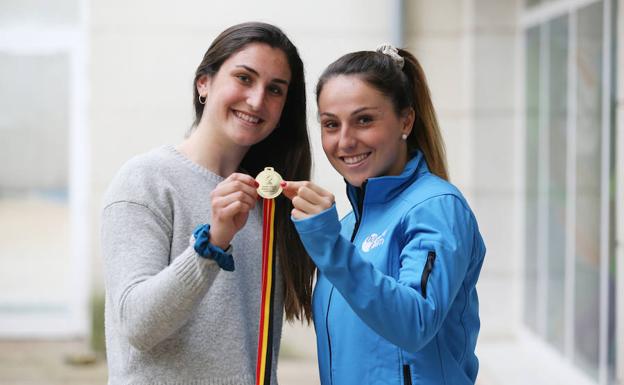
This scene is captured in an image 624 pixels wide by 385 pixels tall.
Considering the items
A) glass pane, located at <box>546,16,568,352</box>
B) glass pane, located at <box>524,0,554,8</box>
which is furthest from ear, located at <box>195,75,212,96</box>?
glass pane, located at <box>524,0,554,8</box>

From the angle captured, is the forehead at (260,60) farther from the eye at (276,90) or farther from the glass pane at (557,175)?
the glass pane at (557,175)

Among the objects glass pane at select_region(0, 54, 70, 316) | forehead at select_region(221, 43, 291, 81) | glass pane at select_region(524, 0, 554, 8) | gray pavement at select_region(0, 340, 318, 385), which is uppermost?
glass pane at select_region(524, 0, 554, 8)

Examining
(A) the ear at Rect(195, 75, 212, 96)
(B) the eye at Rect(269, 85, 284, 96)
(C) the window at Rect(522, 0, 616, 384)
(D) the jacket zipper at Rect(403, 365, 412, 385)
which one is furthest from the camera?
(C) the window at Rect(522, 0, 616, 384)

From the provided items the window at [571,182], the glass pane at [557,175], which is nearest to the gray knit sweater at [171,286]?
the window at [571,182]

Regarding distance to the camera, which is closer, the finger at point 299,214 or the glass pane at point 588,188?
the finger at point 299,214

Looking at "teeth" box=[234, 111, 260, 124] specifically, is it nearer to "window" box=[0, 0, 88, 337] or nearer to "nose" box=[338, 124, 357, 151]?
"nose" box=[338, 124, 357, 151]

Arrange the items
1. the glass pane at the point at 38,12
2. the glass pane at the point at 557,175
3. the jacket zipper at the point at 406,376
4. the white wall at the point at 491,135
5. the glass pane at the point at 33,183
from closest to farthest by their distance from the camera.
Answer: the jacket zipper at the point at 406,376 → the glass pane at the point at 557,175 → the white wall at the point at 491,135 → the glass pane at the point at 38,12 → the glass pane at the point at 33,183

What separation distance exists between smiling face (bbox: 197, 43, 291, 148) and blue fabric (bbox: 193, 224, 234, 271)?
0.38 m

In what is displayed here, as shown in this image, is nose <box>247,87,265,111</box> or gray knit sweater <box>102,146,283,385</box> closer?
gray knit sweater <box>102,146,283,385</box>

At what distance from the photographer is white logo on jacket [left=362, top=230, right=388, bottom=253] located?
200 centimetres

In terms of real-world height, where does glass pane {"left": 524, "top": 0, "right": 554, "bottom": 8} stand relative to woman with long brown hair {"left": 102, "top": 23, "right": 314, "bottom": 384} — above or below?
above

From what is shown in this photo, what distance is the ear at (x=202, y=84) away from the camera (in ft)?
7.43

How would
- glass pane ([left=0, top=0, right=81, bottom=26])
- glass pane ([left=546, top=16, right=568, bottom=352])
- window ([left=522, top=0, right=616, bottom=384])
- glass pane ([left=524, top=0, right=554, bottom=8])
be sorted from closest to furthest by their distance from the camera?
1. window ([left=522, top=0, right=616, bottom=384])
2. glass pane ([left=546, top=16, right=568, bottom=352])
3. glass pane ([left=524, top=0, right=554, bottom=8])
4. glass pane ([left=0, top=0, right=81, bottom=26])

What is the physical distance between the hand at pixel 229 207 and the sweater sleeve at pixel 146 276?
0.20ft
